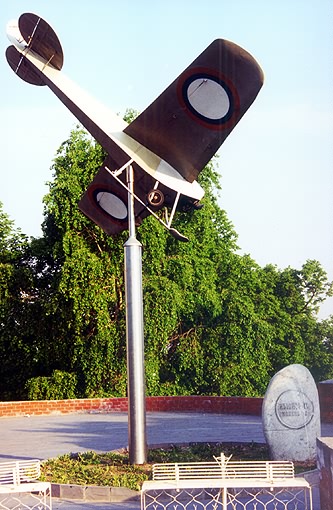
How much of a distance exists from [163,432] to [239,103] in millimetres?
7639

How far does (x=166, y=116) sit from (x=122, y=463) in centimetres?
529

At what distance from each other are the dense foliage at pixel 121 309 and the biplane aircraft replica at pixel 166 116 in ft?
42.1

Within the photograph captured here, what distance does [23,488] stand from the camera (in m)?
8.26

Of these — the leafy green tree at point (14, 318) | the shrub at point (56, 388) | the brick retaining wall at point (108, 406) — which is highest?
the leafy green tree at point (14, 318)

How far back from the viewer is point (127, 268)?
1225 centimetres

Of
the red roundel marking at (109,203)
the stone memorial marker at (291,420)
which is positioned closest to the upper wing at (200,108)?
the red roundel marking at (109,203)

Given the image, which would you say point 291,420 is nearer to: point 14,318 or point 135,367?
point 135,367

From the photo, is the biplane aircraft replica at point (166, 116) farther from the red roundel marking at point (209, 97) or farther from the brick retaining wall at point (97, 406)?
the brick retaining wall at point (97, 406)

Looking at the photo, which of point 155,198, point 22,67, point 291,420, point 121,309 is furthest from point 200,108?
point 121,309

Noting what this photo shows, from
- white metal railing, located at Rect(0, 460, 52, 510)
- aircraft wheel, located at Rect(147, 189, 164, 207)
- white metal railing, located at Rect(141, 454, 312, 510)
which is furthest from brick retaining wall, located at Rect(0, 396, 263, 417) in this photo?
white metal railing, located at Rect(141, 454, 312, 510)

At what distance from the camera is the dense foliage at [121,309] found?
26.6m

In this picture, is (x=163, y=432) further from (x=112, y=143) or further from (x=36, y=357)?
(x=36, y=357)

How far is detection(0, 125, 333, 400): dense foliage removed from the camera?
2664 centimetres

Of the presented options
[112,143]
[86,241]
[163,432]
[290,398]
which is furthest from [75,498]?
[86,241]
